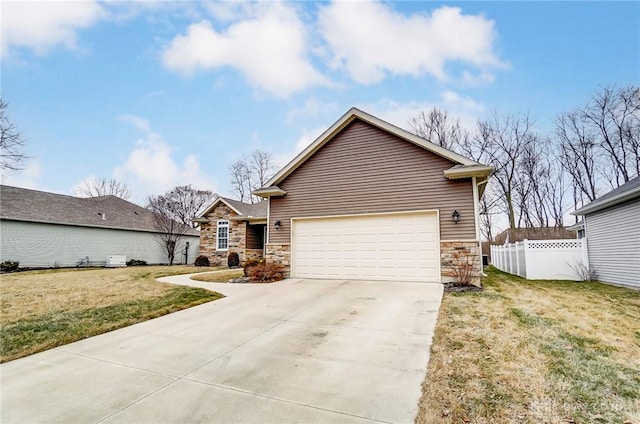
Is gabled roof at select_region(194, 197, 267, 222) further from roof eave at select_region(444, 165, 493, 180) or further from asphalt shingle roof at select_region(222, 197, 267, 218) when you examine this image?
roof eave at select_region(444, 165, 493, 180)

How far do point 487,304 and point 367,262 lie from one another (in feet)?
13.1

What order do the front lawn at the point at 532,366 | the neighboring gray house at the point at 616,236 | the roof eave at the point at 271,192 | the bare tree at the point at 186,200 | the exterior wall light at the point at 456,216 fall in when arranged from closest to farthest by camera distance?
the front lawn at the point at 532,366 < the exterior wall light at the point at 456,216 < the neighboring gray house at the point at 616,236 < the roof eave at the point at 271,192 < the bare tree at the point at 186,200

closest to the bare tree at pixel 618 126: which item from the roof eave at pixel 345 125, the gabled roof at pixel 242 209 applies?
the roof eave at pixel 345 125

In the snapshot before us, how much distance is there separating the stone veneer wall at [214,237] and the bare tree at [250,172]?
40.5ft

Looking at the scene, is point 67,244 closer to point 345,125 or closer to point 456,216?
point 345,125

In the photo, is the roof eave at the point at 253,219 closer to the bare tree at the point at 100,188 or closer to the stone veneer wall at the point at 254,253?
the stone veneer wall at the point at 254,253

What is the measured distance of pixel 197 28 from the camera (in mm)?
11031

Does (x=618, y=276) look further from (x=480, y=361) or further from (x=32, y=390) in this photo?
(x=32, y=390)

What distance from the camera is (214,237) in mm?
19734

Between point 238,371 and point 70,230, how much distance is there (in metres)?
21.6

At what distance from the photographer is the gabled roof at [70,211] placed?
705 inches

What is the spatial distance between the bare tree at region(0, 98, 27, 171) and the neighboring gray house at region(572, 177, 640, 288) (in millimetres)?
27501

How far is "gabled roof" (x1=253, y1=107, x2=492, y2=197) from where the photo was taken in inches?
352

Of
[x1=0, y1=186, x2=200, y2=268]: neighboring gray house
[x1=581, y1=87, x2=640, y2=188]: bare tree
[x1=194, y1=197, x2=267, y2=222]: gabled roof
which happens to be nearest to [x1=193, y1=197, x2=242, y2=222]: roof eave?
[x1=194, y1=197, x2=267, y2=222]: gabled roof
